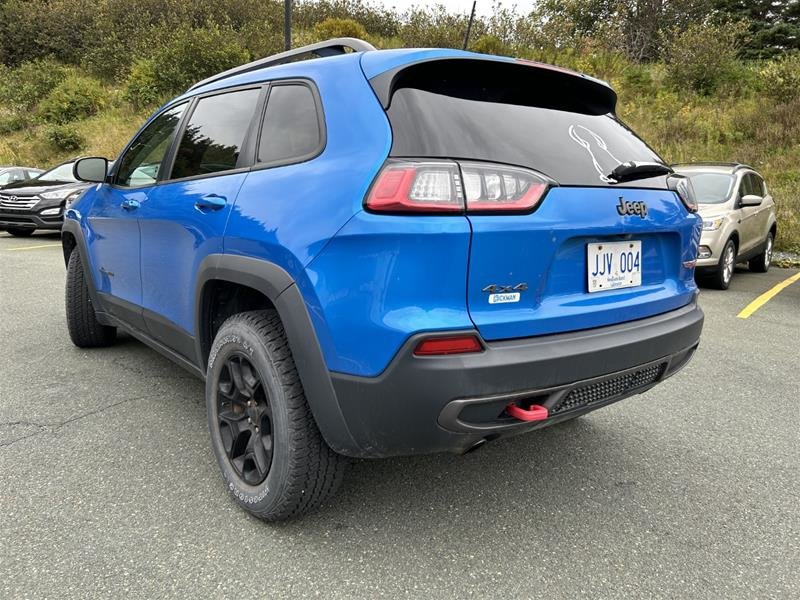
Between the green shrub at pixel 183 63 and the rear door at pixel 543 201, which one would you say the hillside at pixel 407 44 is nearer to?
the green shrub at pixel 183 63

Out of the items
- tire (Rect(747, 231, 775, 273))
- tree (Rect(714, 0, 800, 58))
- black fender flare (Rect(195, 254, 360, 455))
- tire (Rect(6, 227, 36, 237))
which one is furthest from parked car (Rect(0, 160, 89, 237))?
tree (Rect(714, 0, 800, 58))

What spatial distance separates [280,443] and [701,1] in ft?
97.7

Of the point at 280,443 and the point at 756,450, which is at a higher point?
the point at 280,443

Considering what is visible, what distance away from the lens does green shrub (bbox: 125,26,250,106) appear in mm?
20641

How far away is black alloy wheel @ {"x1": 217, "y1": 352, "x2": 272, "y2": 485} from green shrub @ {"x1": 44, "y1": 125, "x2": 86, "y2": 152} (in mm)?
22808

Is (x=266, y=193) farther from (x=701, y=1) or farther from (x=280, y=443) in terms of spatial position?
(x=701, y=1)

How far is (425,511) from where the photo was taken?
7.37 feet

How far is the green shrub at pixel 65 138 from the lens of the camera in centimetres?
2152

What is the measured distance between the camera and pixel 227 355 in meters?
2.21

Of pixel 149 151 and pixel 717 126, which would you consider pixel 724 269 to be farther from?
pixel 717 126

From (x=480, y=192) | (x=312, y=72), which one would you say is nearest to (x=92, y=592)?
(x=480, y=192)

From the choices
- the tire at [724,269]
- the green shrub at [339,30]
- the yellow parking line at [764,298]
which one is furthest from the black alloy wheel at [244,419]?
the green shrub at [339,30]

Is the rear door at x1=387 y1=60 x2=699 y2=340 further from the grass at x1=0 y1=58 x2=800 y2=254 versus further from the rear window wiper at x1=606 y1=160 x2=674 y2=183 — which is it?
the grass at x1=0 y1=58 x2=800 y2=254

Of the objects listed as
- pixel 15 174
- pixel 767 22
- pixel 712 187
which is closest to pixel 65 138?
pixel 15 174
